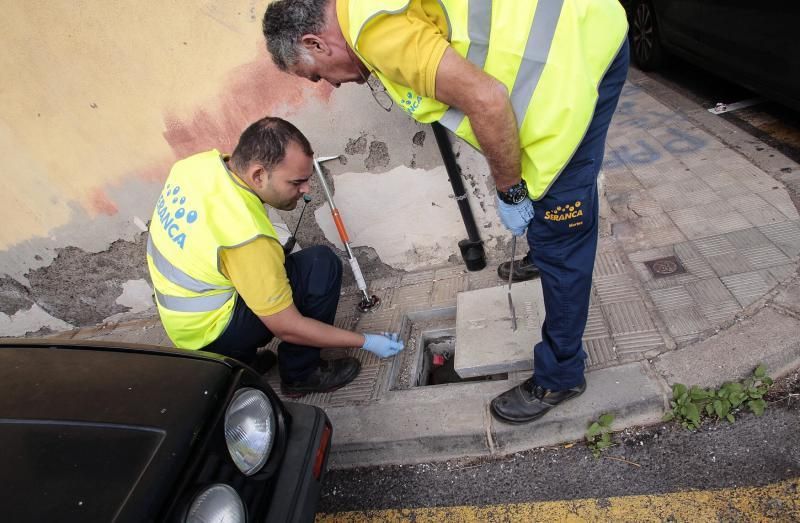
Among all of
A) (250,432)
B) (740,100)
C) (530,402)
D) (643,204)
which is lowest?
(740,100)

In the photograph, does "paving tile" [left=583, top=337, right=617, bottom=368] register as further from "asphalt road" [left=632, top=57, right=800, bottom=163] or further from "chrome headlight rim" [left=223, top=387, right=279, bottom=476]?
"asphalt road" [left=632, top=57, right=800, bottom=163]

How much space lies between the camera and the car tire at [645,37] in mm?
5328

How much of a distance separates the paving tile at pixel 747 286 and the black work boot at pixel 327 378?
1808 millimetres

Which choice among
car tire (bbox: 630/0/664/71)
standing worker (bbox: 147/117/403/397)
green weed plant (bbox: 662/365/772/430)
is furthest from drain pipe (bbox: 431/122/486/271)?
car tire (bbox: 630/0/664/71)

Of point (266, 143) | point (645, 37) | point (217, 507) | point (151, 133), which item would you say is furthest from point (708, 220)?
point (645, 37)

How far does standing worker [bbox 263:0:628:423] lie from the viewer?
1.20 metres

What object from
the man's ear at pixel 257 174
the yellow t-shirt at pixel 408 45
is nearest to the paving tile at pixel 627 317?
the yellow t-shirt at pixel 408 45

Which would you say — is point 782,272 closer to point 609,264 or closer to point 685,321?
point 685,321

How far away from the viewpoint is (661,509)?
1.57m

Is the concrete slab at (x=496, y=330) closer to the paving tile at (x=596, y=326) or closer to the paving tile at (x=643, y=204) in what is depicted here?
the paving tile at (x=596, y=326)

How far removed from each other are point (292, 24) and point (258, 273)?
2.76 ft

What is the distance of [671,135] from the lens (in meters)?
3.98

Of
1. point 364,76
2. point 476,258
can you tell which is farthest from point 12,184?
point 476,258

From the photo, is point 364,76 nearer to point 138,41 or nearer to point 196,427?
point 196,427
